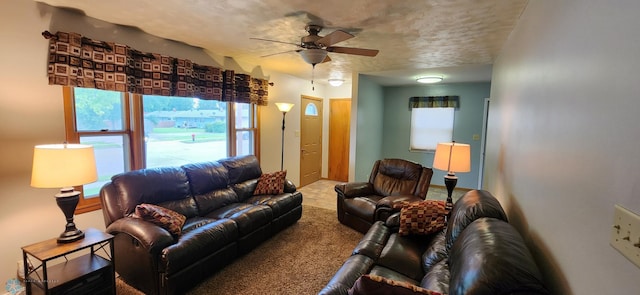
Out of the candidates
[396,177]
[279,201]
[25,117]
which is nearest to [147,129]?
[25,117]

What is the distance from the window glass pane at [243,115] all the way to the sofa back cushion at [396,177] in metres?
2.22

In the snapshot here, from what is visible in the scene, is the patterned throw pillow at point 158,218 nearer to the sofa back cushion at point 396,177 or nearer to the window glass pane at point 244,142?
the window glass pane at point 244,142

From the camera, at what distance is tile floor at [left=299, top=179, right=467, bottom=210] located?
4.76 m

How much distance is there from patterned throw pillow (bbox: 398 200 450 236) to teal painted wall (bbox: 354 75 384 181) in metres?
2.63

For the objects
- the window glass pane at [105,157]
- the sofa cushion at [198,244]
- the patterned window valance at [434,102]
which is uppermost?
the patterned window valance at [434,102]

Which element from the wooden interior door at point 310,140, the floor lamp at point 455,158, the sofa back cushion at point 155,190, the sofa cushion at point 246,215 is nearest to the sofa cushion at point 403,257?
the floor lamp at point 455,158

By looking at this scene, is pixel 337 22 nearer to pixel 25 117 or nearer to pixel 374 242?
pixel 374 242

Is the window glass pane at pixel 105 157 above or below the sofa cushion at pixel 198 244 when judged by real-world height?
above

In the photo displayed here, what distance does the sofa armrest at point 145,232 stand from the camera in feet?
6.70

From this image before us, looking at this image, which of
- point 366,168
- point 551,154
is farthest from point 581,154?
point 366,168

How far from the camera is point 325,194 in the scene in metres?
5.36

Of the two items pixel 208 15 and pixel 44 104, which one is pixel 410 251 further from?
pixel 44 104

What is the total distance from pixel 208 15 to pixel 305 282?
2.50 meters

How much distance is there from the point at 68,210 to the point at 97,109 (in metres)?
1.08
